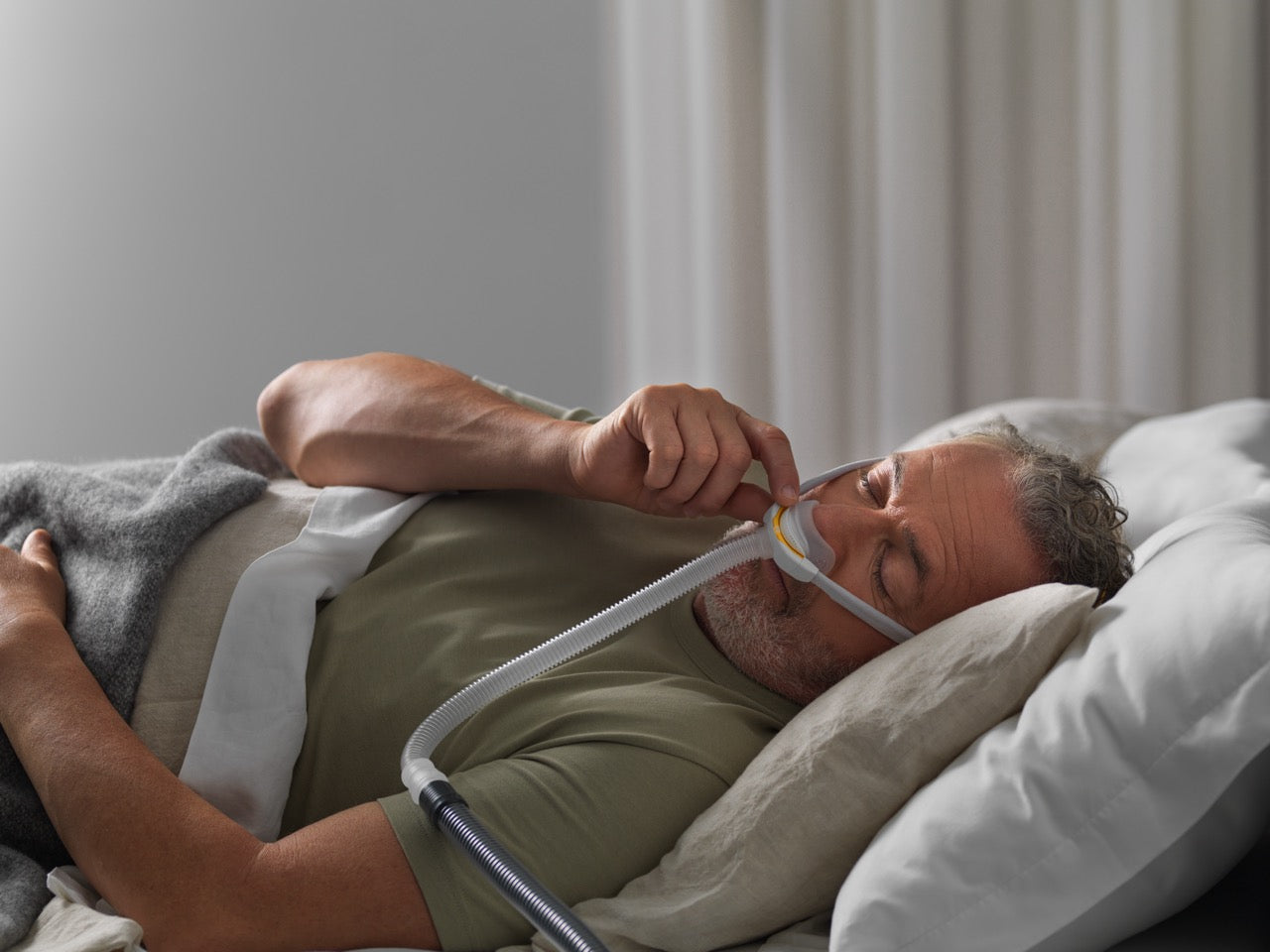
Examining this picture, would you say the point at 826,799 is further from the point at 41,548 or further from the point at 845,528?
the point at 41,548

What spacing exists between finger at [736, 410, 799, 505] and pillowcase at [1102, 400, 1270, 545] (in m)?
0.57

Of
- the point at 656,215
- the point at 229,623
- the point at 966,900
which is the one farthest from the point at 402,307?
the point at 966,900

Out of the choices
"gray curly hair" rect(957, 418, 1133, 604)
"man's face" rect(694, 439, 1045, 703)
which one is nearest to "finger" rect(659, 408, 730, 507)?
"man's face" rect(694, 439, 1045, 703)

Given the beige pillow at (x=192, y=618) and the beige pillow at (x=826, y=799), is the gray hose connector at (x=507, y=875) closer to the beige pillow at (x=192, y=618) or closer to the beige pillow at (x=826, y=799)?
the beige pillow at (x=826, y=799)

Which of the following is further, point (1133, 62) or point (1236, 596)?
point (1133, 62)

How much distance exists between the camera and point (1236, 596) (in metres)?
0.78

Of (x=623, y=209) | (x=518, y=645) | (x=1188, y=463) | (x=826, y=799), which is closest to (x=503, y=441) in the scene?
(x=518, y=645)

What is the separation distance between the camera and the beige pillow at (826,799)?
2.89ft

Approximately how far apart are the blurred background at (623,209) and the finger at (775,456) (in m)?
1.51

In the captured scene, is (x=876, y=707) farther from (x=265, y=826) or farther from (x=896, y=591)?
(x=265, y=826)

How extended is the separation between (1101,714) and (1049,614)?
0.13m

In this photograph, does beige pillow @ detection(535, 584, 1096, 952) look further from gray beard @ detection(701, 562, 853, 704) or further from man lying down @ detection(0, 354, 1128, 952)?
gray beard @ detection(701, 562, 853, 704)

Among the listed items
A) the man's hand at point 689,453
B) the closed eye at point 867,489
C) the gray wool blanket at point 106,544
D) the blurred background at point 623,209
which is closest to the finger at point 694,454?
the man's hand at point 689,453

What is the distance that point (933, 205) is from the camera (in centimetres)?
253
